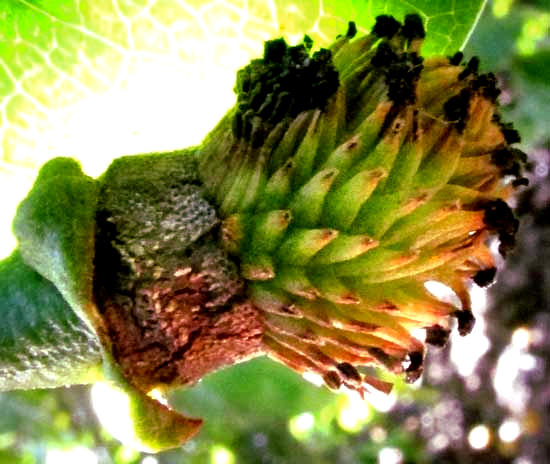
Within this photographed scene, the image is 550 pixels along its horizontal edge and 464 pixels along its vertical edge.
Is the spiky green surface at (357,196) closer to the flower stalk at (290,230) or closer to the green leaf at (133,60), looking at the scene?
the flower stalk at (290,230)

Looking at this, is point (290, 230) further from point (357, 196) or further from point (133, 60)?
point (133, 60)

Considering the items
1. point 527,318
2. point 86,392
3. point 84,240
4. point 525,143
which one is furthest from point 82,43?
point 527,318

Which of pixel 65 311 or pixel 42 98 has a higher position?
pixel 42 98

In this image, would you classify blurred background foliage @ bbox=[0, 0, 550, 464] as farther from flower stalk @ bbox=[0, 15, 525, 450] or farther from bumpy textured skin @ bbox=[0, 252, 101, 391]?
flower stalk @ bbox=[0, 15, 525, 450]

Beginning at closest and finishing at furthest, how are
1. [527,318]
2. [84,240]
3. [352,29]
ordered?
[84,240] → [352,29] → [527,318]

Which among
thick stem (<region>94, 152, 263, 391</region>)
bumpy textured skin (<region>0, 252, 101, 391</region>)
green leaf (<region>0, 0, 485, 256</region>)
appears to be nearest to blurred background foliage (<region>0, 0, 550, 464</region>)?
green leaf (<region>0, 0, 485, 256</region>)

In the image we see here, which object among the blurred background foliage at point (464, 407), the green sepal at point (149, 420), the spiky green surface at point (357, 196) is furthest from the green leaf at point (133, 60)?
the blurred background foliage at point (464, 407)

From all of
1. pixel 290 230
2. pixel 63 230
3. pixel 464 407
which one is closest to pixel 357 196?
pixel 290 230

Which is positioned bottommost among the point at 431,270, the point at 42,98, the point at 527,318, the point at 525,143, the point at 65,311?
the point at 527,318

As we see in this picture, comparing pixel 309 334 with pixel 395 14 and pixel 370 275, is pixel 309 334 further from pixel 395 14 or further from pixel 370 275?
pixel 395 14
